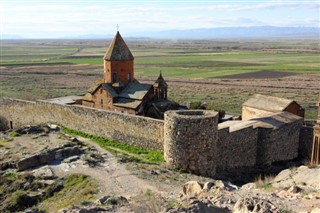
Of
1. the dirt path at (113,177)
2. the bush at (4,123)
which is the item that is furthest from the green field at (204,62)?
the dirt path at (113,177)

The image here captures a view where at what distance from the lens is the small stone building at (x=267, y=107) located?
2209 centimetres

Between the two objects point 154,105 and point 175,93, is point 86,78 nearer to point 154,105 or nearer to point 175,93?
point 175,93

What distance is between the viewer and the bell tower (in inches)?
973

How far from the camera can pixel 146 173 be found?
50.5ft

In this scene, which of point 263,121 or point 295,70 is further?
point 295,70

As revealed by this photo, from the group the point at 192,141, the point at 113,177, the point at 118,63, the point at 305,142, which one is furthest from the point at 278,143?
the point at 118,63

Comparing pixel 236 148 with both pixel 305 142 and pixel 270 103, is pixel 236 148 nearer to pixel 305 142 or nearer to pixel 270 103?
pixel 305 142

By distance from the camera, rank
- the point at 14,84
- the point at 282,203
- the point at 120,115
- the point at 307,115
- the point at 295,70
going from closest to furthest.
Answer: the point at 282,203
the point at 120,115
the point at 307,115
the point at 14,84
the point at 295,70

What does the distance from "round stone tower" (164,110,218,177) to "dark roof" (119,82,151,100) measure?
7133mm

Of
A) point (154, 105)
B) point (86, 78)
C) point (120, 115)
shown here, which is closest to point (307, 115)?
point (154, 105)

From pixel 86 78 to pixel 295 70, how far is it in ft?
121

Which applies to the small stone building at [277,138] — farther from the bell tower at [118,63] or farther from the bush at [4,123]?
the bush at [4,123]

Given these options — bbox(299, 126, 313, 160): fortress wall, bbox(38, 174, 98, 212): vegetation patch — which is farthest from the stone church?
bbox(38, 174, 98, 212): vegetation patch

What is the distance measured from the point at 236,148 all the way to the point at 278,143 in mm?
2852
